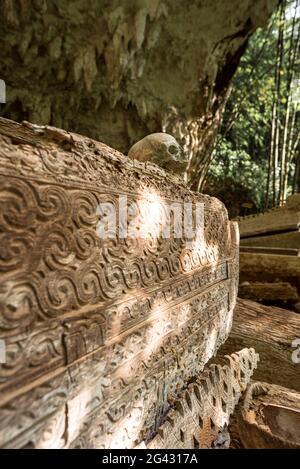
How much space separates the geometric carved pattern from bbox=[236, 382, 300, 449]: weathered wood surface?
2.7 inches

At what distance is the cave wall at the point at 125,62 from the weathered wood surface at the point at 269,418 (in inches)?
188

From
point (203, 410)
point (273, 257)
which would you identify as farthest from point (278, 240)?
point (203, 410)

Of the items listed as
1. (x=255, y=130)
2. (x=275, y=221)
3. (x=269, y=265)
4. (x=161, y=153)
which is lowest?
(x=269, y=265)

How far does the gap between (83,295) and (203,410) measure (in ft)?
2.69

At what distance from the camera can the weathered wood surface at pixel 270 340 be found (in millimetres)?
1930

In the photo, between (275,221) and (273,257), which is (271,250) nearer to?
(273,257)

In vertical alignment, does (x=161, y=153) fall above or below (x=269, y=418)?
above

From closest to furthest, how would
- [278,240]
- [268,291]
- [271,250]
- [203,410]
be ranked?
[203,410] → [268,291] → [271,250] → [278,240]

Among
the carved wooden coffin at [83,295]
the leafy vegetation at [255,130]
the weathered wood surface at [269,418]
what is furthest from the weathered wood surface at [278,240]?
the leafy vegetation at [255,130]

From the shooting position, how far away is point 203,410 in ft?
3.90

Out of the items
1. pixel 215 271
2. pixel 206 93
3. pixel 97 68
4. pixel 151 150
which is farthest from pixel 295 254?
pixel 97 68

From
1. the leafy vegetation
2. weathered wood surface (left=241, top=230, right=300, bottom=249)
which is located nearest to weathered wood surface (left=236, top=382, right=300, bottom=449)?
weathered wood surface (left=241, top=230, right=300, bottom=249)

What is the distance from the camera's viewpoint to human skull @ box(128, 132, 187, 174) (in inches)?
70.2
